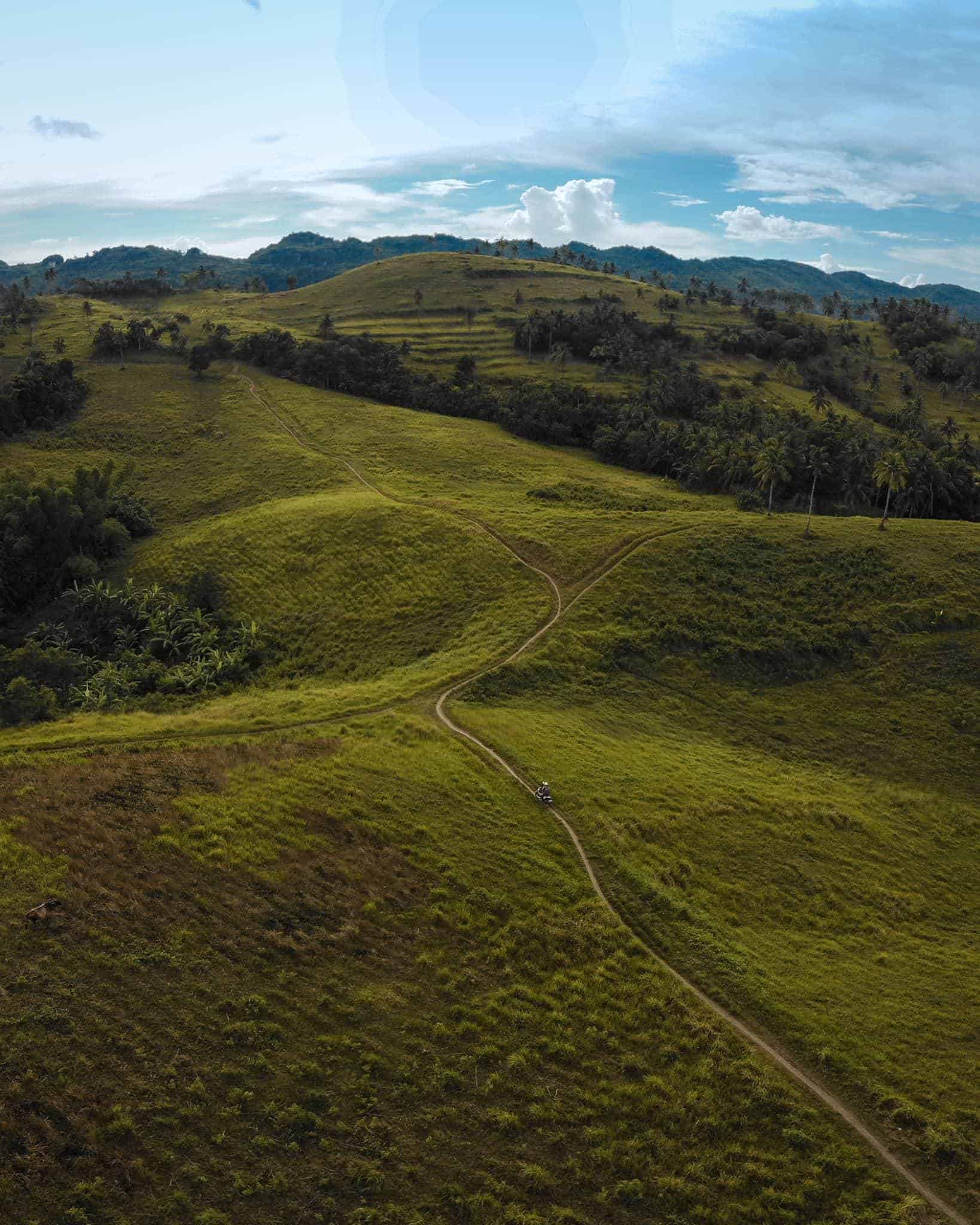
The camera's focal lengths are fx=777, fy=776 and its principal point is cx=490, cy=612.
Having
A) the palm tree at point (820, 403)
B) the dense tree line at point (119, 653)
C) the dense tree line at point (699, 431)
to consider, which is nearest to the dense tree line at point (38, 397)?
the dense tree line at point (699, 431)

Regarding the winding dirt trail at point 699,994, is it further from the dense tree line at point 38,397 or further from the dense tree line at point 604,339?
the dense tree line at point 604,339

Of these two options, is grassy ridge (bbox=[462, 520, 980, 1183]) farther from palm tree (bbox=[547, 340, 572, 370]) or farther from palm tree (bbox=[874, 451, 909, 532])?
palm tree (bbox=[547, 340, 572, 370])

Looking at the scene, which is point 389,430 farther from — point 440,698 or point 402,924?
point 402,924

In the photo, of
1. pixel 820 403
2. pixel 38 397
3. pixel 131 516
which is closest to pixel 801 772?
pixel 131 516

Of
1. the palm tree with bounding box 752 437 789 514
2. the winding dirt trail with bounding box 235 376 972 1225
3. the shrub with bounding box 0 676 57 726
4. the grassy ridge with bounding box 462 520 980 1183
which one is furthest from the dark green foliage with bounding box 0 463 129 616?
the palm tree with bounding box 752 437 789 514

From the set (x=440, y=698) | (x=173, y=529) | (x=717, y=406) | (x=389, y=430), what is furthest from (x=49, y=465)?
(x=717, y=406)

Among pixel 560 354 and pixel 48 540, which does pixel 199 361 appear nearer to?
pixel 560 354
